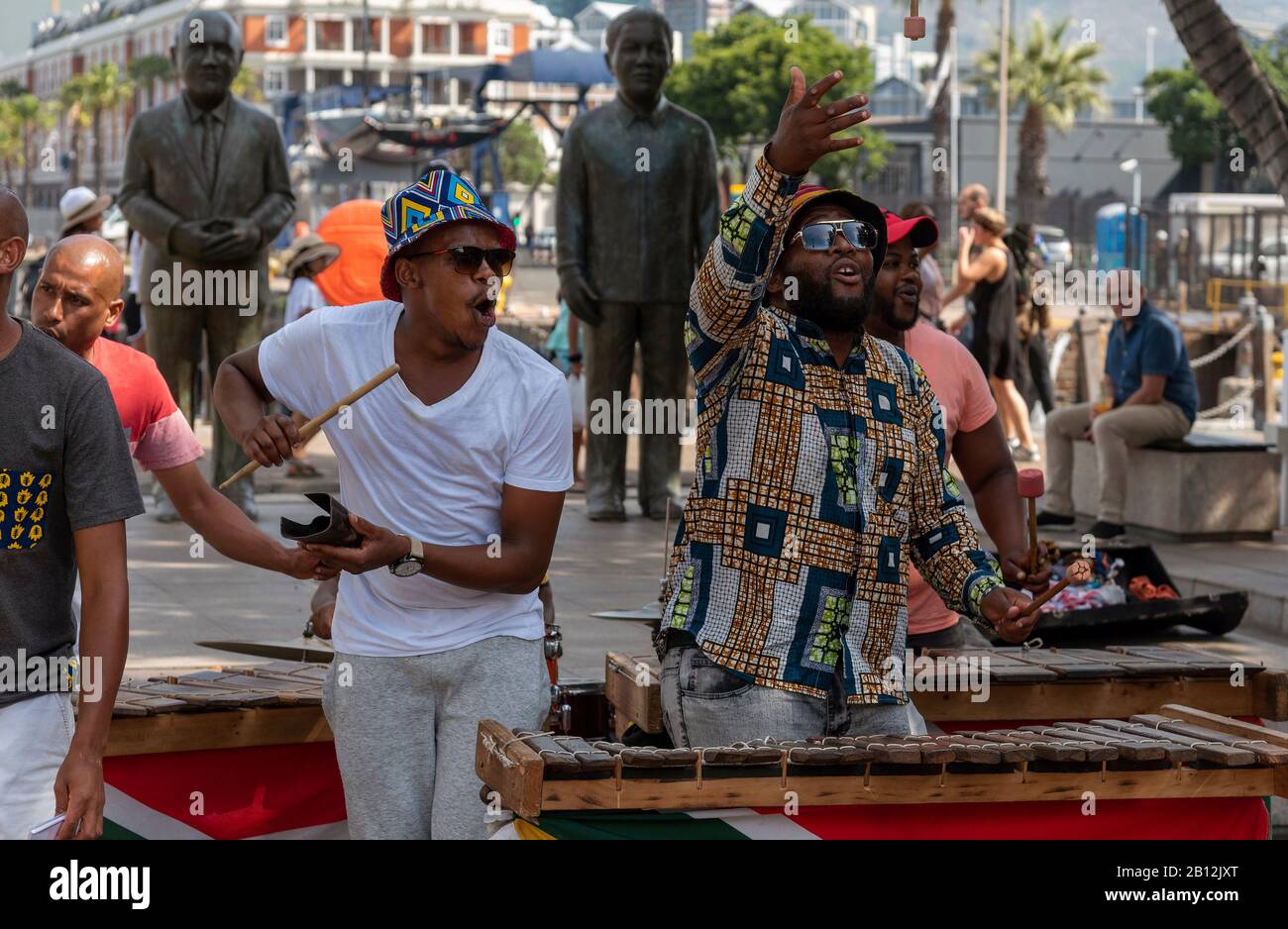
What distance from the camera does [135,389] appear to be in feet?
14.8

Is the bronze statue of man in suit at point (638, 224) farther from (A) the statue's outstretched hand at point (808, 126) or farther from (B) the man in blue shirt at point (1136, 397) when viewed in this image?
(A) the statue's outstretched hand at point (808, 126)

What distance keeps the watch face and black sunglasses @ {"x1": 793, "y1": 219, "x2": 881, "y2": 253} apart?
1075 millimetres

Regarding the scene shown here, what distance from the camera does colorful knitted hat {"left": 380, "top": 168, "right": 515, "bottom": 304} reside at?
3803 millimetres

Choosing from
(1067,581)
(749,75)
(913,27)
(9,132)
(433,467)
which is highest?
(9,132)

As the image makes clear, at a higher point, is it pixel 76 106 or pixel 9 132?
pixel 76 106

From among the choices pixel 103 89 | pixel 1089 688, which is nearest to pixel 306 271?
pixel 1089 688

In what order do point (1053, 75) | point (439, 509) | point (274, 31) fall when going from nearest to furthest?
point (439, 509)
point (1053, 75)
point (274, 31)

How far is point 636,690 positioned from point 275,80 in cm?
A: 12882

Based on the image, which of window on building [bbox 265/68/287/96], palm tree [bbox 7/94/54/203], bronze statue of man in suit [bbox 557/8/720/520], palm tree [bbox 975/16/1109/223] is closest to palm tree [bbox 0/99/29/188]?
palm tree [bbox 7/94/54/203]

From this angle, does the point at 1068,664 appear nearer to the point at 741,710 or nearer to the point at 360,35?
the point at 741,710

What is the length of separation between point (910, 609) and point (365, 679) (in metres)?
1.85

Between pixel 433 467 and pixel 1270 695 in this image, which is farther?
pixel 1270 695

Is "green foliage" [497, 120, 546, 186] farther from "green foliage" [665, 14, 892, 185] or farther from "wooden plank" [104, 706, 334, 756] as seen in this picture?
"wooden plank" [104, 706, 334, 756]
